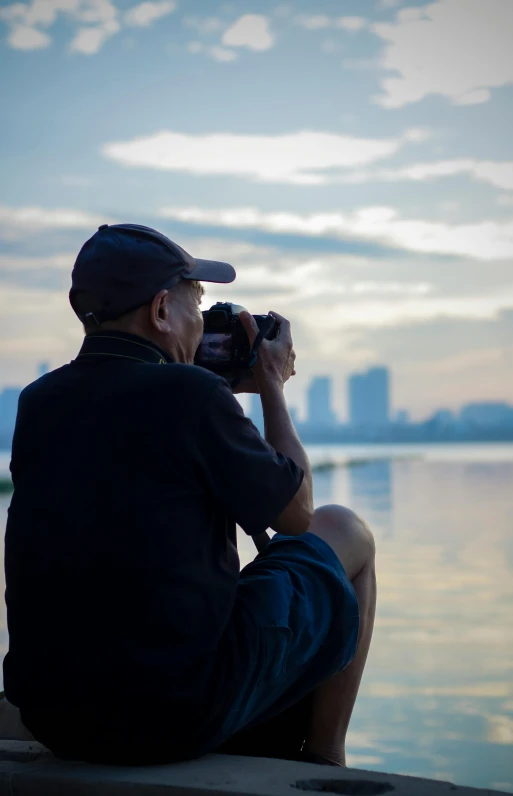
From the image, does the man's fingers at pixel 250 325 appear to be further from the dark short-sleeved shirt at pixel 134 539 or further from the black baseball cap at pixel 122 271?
the dark short-sleeved shirt at pixel 134 539

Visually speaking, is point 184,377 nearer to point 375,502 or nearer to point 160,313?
point 160,313

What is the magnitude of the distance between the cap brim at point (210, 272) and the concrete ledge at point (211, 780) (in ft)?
2.69

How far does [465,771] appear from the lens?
2357 mm

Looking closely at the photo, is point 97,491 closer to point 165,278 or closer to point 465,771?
point 165,278

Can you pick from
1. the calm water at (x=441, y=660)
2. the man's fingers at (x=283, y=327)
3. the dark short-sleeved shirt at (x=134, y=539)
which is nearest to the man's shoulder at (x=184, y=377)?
the dark short-sleeved shirt at (x=134, y=539)

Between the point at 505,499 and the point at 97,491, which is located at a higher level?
the point at 97,491

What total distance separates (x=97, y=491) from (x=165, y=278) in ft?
1.35

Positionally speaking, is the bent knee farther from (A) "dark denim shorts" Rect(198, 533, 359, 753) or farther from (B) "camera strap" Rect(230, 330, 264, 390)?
(B) "camera strap" Rect(230, 330, 264, 390)

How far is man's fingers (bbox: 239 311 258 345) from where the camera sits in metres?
1.93

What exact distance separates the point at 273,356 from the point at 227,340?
106 mm

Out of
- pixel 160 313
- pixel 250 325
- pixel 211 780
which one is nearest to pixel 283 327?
pixel 250 325

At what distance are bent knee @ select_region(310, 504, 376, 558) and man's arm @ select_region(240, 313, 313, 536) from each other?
20 cm

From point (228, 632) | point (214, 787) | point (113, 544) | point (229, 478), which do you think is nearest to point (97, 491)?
point (113, 544)

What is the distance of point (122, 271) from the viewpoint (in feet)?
5.31
